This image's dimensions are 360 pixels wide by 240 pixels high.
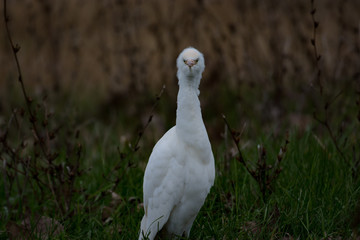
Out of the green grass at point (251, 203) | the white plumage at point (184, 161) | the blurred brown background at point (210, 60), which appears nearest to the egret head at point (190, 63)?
the white plumage at point (184, 161)

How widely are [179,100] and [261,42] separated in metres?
4.92

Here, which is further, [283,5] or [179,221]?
[283,5]

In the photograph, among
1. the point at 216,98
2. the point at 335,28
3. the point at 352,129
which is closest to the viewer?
the point at 352,129

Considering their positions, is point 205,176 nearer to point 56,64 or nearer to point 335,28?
point 56,64

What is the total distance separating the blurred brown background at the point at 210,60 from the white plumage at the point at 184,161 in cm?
206

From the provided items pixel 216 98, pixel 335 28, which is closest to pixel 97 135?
pixel 216 98

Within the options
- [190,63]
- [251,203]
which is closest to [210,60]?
[251,203]

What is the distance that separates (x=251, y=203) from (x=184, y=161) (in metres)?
0.84

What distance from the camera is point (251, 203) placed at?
3426mm

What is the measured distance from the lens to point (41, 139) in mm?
3387

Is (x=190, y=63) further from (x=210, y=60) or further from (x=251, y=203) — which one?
(x=210, y=60)

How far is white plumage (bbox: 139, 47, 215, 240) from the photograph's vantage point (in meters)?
2.80

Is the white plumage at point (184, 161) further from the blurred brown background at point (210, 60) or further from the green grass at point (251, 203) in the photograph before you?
the blurred brown background at point (210, 60)

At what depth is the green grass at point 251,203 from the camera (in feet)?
9.88
